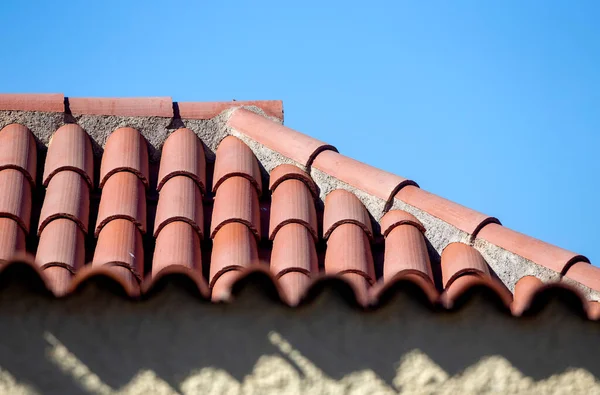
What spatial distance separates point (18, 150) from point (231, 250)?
143cm

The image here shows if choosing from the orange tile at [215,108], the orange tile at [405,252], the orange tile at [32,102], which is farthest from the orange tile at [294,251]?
the orange tile at [32,102]

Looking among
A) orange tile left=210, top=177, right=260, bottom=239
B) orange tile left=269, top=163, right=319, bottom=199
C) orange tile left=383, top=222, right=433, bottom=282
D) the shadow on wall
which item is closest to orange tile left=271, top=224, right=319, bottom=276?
orange tile left=210, top=177, right=260, bottom=239

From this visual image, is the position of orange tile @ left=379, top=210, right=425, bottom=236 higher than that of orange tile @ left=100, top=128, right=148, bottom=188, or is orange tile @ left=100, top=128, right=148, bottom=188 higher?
orange tile @ left=379, top=210, right=425, bottom=236

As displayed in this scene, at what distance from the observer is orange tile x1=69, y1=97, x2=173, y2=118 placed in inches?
232

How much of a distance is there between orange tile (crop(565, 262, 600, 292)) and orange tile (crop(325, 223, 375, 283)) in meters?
0.89

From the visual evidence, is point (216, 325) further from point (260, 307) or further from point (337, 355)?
point (337, 355)

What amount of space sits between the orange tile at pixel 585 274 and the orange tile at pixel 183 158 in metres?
1.84

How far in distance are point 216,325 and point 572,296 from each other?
1.24m

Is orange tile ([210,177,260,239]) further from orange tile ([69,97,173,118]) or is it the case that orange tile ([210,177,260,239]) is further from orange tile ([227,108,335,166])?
orange tile ([69,97,173,118])

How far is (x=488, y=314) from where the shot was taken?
379cm

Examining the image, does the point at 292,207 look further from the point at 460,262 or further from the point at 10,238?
the point at 10,238

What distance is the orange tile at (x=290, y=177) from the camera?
5.47 m

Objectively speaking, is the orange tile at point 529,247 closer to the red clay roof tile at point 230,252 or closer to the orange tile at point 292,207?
the orange tile at point 292,207

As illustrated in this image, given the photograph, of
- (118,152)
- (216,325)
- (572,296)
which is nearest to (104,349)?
(216,325)
